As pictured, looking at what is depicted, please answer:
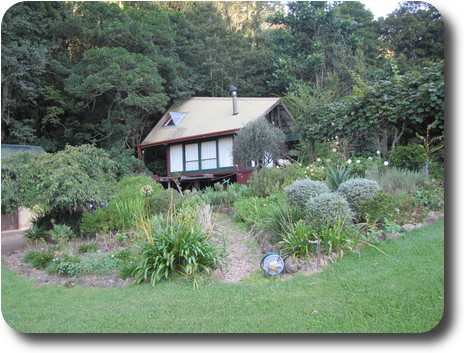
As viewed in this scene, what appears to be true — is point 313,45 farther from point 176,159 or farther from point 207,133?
point 176,159

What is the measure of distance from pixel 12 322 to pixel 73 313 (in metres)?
0.63

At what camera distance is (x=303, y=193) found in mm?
6023

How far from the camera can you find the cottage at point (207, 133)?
638 inches

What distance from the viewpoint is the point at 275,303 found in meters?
3.72

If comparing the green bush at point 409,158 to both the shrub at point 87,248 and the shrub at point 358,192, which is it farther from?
the shrub at point 87,248

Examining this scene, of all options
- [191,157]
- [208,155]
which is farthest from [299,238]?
[191,157]

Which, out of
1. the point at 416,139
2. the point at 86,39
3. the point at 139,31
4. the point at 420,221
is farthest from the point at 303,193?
the point at 86,39

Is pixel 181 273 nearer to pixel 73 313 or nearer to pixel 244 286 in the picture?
pixel 244 286

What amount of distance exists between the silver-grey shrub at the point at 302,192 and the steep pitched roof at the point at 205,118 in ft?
29.6

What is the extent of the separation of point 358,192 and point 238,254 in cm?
226

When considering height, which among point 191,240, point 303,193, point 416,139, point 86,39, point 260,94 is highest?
point 86,39

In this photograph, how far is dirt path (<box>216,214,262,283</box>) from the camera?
505 centimetres

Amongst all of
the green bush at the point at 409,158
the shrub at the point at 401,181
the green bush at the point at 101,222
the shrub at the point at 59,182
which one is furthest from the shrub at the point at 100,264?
the green bush at the point at 409,158

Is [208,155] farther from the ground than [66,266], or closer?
farther from the ground
